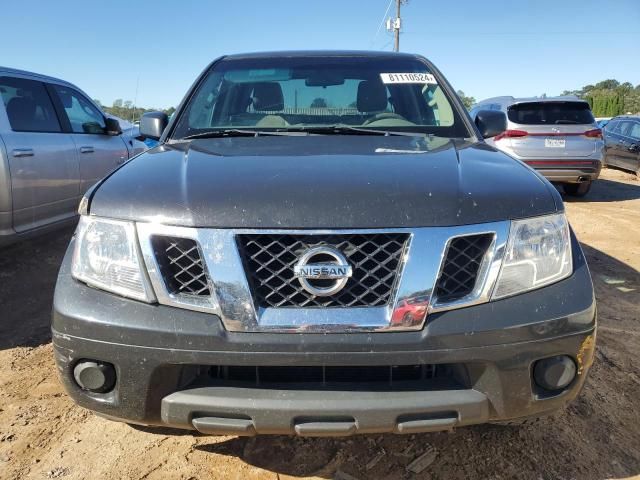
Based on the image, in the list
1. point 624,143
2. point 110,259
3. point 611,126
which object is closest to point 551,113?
point 624,143

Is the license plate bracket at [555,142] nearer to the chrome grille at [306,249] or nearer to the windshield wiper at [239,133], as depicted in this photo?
the windshield wiper at [239,133]

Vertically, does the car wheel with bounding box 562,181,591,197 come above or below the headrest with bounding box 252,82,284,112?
below

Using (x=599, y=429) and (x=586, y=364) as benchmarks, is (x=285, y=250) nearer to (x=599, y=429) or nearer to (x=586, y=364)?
(x=586, y=364)

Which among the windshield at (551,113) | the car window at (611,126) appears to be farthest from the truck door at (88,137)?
the car window at (611,126)

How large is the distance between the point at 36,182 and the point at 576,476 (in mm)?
4383

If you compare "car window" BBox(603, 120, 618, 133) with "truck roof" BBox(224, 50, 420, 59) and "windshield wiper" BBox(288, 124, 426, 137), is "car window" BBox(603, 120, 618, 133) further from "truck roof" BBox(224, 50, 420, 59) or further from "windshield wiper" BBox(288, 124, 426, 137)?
"windshield wiper" BBox(288, 124, 426, 137)

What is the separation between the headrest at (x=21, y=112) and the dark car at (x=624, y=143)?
11.6 meters

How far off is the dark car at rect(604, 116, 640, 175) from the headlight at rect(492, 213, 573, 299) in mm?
11634

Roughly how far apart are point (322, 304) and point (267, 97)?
68.7 inches

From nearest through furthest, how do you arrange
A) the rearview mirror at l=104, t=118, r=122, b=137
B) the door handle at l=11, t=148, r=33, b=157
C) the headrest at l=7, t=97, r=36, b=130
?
the door handle at l=11, t=148, r=33, b=157, the headrest at l=7, t=97, r=36, b=130, the rearview mirror at l=104, t=118, r=122, b=137

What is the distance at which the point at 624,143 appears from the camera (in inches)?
482

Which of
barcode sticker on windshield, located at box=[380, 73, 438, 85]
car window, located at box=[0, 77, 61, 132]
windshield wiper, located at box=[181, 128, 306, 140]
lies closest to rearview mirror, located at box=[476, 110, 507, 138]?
barcode sticker on windshield, located at box=[380, 73, 438, 85]

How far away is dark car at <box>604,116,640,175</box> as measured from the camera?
11953mm

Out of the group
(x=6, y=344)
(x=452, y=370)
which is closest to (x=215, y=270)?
(x=452, y=370)
